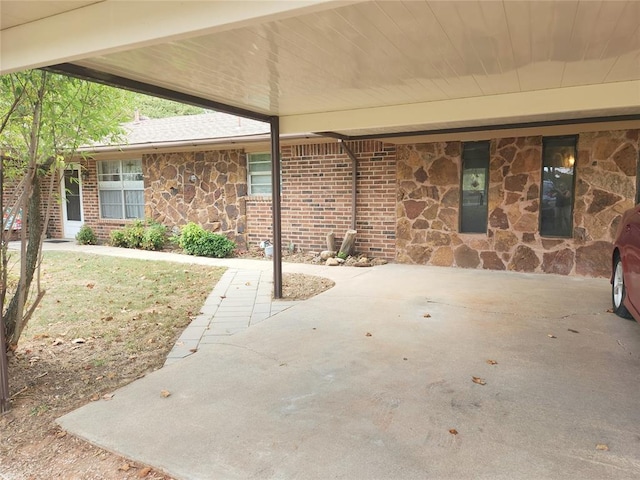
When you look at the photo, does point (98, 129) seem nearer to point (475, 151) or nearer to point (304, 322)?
point (304, 322)

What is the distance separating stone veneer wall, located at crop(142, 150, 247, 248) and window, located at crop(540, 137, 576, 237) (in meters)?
6.28

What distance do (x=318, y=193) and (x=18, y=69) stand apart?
6.92m

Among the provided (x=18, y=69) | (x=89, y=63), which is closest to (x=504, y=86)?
(x=89, y=63)

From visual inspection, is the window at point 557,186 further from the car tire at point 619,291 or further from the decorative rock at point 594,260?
the car tire at point 619,291

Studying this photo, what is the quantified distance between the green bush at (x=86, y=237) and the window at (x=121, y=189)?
568 millimetres

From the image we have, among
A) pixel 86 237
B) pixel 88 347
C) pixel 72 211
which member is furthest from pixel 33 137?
pixel 72 211

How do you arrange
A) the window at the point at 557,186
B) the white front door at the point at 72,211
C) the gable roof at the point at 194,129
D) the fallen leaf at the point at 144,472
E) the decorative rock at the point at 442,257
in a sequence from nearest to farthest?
1. the fallen leaf at the point at 144,472
2. the window at the point at 557,186
3. the decorative rock at the point at 442,257
4. the gable roof at the point at 194,129
5. the white front door at the point at 72,211

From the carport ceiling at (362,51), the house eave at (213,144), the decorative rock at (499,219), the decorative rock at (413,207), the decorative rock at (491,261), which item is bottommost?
the decorative rock at (491,261)

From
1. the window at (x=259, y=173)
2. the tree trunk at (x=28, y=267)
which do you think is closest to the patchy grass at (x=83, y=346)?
the tree trunk at (x=28, y=267)

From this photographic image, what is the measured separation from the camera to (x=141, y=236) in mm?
10906

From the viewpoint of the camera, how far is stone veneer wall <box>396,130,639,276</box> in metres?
7.02

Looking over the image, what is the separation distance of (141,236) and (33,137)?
797 cm

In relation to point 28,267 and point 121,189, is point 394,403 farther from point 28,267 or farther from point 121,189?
point 121,189

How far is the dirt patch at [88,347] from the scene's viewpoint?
2.51 metres
